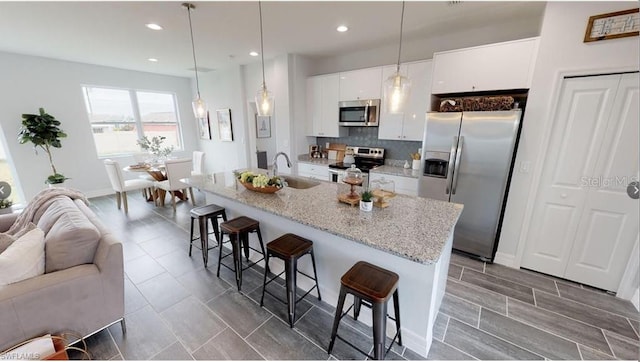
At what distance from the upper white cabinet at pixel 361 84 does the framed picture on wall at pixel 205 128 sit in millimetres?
4124

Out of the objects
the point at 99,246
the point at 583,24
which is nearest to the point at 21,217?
the point at 99,246

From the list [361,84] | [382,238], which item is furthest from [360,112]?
[382,238]

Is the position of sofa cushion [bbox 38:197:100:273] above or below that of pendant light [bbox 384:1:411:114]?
below

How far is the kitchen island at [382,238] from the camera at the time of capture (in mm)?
1504

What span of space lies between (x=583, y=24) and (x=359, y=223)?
8.78 ft

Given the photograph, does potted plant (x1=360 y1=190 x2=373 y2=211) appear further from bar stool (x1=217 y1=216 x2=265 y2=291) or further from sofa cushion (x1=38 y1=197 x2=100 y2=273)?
sofa cushion (x1=38 y1=197 x2=100 y2=273)

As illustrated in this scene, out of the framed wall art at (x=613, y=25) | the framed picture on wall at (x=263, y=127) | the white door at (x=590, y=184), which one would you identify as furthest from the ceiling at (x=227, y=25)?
the framed picture on wall at (x=263, y=127)

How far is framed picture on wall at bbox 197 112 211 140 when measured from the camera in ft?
21.0

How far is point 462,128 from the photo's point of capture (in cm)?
268

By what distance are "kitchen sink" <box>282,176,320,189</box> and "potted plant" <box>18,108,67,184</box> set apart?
15.0 ft

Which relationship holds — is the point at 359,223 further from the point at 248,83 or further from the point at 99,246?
the point at 248,83

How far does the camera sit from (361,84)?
12.6ft

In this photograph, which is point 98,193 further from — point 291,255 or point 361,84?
point 361,84

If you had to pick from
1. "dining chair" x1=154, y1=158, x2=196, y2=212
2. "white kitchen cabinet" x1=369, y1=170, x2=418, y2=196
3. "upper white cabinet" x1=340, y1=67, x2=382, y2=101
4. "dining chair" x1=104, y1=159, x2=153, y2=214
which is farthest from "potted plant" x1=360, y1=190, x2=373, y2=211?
"dining chair" x1=104, y1=159, x2=153, y2=214
